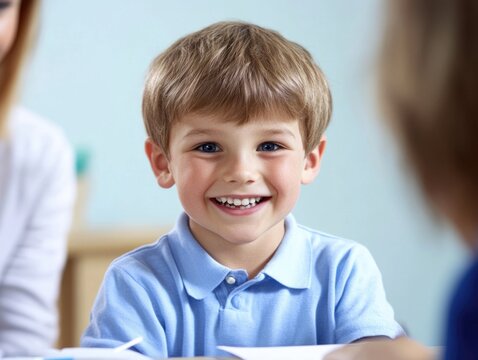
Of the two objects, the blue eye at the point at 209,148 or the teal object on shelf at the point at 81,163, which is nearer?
the blue eye at the point at 209,148

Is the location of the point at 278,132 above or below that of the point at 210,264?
above

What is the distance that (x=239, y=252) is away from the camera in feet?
3.75

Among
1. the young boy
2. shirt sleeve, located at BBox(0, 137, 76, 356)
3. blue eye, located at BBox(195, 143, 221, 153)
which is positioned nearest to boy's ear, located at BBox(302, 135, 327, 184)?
the young boy

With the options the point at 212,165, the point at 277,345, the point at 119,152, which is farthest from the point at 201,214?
the point at 119,152

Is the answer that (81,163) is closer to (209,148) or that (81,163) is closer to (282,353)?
(209,148)

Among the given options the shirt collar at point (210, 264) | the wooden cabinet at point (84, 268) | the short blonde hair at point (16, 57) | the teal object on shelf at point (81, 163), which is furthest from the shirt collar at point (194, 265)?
the teal object on shelf at point (81, 163)

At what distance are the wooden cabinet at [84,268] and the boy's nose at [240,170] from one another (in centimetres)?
119

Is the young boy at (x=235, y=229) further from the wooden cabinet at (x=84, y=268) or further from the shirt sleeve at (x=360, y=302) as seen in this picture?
the wooden cabinet at (x=84, y=268)

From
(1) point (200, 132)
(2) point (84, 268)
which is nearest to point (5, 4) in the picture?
(1) point (200, 132)

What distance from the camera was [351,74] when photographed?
27.5 inches

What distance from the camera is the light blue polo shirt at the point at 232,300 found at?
1.08 metres

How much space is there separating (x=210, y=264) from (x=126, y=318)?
0.37 ft

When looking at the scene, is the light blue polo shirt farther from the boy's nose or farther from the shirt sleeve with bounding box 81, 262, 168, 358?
the boy's nose

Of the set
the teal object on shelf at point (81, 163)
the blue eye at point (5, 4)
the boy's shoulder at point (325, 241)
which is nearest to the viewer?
the blue eye at point (5, 4)
